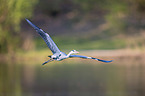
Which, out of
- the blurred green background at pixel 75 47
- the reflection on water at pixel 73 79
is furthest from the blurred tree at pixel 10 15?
the reflection on water at pixel 73 79

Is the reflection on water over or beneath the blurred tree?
beneath

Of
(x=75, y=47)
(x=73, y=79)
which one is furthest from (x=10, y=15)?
(x=75, y=47)

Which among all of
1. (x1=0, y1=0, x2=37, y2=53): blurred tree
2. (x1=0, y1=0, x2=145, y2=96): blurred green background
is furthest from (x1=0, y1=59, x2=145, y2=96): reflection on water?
(x1=0, y1=0, x2=37, y2=53): blurred tree

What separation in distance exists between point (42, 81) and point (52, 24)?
37.9 ft

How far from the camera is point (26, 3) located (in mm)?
19016

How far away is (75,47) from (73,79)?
246 inches

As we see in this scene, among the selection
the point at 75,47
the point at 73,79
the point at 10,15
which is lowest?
the point at 73,79

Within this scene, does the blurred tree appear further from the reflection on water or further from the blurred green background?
the reflection on water

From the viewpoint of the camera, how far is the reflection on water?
15.7 meters

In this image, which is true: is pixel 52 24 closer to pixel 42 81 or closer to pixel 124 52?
pixel 124 52

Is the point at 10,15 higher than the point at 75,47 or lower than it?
lower

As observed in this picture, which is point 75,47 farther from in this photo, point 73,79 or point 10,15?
point 10,15

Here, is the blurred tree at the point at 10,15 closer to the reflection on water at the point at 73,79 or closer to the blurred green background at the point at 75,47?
the blurred green background at the point at 75,47

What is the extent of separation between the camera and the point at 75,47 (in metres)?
24.7
